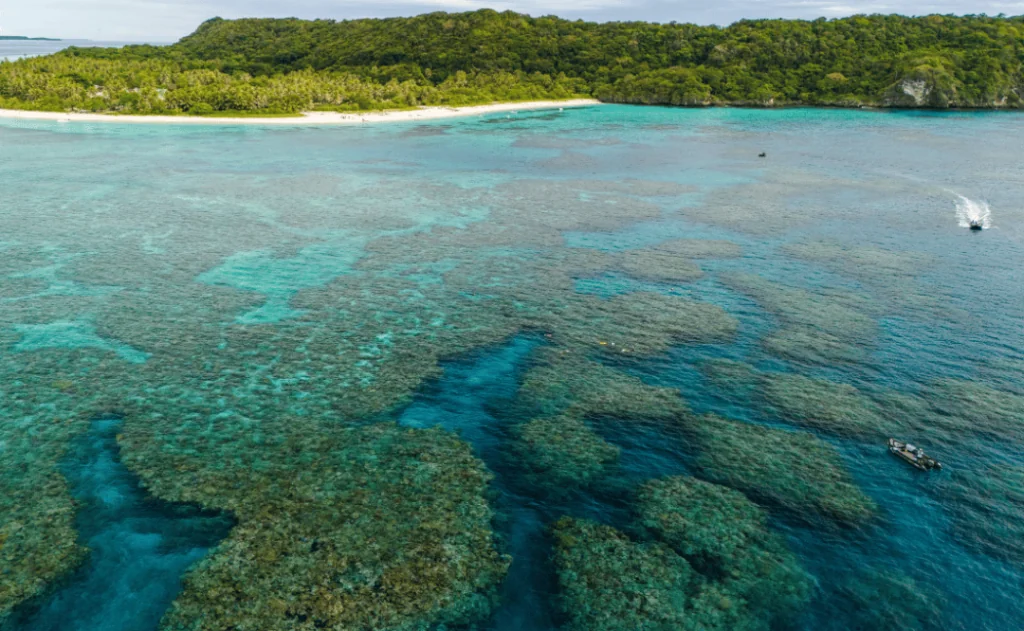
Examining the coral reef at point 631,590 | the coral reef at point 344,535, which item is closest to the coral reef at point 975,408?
the coral reef at point 631,590

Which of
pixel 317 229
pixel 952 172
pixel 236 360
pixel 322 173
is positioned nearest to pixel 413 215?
pixel 317 229

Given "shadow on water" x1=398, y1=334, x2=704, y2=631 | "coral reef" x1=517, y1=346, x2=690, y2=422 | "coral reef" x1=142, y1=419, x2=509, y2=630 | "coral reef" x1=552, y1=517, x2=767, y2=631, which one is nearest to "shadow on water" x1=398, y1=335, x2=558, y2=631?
"shadow on water" x1=398, y1=334, x2=704, y2=631

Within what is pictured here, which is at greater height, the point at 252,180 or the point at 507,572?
the point at 252,180

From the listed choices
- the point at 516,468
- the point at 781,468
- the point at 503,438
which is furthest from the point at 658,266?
the point at 516,468

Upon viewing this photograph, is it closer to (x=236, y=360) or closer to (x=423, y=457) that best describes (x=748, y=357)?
(x=423, y=457)

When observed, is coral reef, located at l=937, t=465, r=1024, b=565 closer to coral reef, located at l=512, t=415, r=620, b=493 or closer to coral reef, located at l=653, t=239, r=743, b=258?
coral reef, located at l=512, t=415, r=620, b=493
